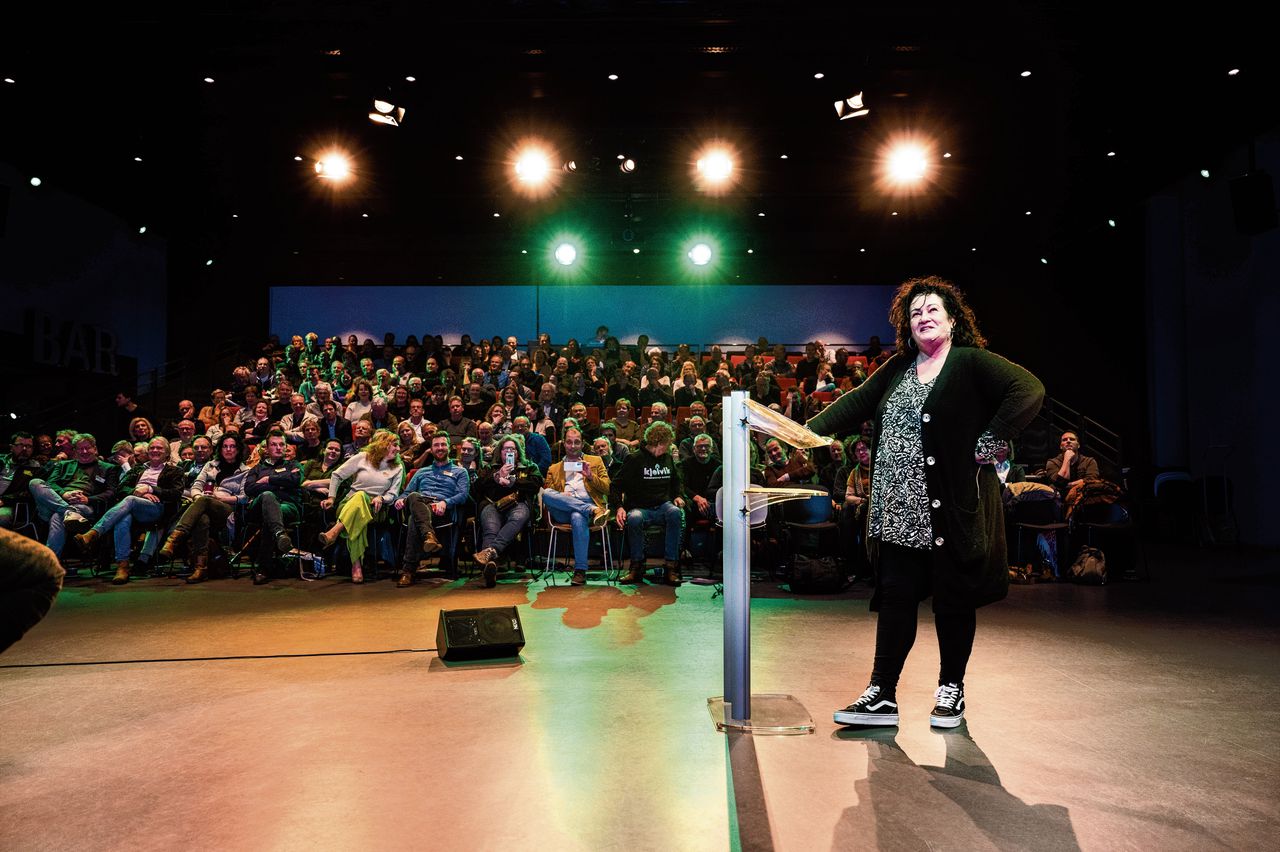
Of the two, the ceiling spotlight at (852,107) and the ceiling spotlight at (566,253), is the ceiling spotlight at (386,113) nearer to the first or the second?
the ceiling spotlight at (852,107)

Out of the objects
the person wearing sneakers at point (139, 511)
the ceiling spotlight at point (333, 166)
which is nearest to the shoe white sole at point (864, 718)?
the person wearing sneakers at point (139, 511)

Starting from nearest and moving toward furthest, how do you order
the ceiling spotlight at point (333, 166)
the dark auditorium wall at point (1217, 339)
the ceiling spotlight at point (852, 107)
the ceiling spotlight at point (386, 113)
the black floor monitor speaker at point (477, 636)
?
the black floor monitor speaker at point (477, 636), the ceiling spotlight at point (852, 107), the ceiling spotlight at point (386, 113), the dark auditorium wall at point (1217, 339), the ceiling spotlight at point (333, 166)

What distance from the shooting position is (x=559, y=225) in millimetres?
15016

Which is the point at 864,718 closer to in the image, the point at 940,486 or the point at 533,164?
the point at 940,486

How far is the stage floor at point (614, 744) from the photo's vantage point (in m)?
1.94

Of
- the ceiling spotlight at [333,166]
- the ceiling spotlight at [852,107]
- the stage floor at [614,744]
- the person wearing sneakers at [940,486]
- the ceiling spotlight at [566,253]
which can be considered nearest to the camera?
the stage floor at [614,744]

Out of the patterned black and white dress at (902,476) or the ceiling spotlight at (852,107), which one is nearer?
the patterned black and white dress at (902,476)

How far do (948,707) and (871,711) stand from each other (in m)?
0.27

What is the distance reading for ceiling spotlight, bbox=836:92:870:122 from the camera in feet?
27.6

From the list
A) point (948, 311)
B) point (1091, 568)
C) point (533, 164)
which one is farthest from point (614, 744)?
point (533, 164)

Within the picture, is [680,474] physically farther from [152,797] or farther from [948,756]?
[152,797]

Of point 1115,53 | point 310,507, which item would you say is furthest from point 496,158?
point 1115,53

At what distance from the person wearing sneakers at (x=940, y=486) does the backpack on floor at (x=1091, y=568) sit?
428 cm

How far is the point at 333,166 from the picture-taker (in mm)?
10961
